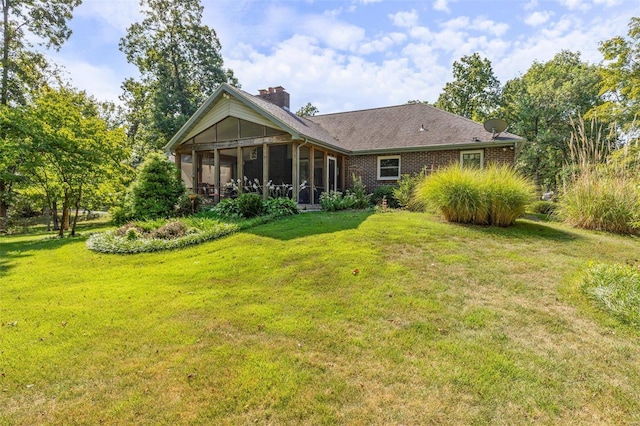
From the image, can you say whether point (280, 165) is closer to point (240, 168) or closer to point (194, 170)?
point (240, 168)

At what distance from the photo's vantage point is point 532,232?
752cm

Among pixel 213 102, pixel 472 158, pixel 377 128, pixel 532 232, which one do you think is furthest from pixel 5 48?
pixel 532 232

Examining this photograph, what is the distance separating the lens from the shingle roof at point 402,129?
13555 mm

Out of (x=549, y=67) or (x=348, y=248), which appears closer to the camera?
(x=348, y=248)

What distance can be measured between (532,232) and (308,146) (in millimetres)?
8126

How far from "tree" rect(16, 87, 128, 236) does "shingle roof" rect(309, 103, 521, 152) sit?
9569 millimetres

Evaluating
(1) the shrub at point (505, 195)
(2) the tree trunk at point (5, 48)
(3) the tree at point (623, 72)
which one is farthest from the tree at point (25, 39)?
(3) the tree at point (623, 72)

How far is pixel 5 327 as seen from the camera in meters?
3.80

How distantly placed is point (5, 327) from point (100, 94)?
110 ft

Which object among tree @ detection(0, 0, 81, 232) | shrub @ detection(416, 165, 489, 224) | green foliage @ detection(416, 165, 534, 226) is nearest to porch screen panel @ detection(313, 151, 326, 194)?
shrub @ detection(416, 165, 489, 224)

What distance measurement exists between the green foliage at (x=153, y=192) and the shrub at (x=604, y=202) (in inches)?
493

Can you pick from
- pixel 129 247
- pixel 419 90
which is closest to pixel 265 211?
pixel 129 247

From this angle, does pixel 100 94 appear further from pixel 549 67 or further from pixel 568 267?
pixel 549 67

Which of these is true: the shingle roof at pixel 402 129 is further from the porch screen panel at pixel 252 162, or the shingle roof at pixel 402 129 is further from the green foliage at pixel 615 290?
the green foliage at pixel 615 290
